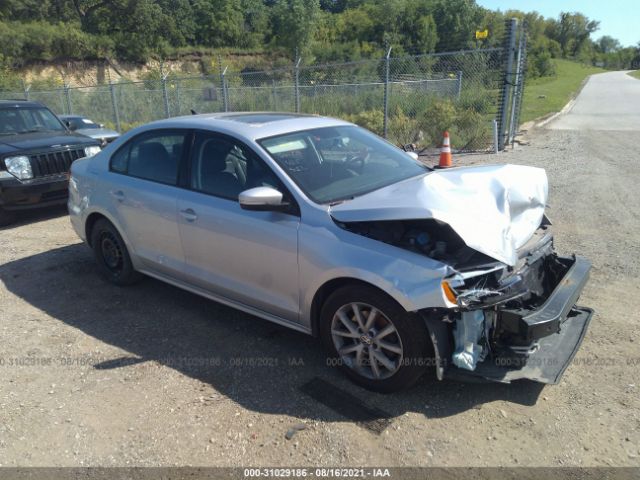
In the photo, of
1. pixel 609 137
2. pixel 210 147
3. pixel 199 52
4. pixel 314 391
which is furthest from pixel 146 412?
pixel 199 52

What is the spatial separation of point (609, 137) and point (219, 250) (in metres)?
13.0

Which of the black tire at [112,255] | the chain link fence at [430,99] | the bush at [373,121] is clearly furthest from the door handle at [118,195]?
the bush at [373,121]

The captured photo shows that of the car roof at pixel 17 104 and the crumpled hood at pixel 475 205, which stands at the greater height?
the car roof at pixel 17 104

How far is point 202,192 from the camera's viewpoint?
12.8 feet

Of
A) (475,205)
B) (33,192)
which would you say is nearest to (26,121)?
(33,192)

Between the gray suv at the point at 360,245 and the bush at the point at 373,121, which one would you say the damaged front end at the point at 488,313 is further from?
the bush at the point at 373,121

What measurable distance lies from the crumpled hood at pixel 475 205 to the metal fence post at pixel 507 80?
8.06m

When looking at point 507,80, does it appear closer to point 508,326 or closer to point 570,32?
point 508,326

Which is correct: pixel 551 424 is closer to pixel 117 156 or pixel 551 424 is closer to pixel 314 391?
pixel 314 391

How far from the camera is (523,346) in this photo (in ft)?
9.65

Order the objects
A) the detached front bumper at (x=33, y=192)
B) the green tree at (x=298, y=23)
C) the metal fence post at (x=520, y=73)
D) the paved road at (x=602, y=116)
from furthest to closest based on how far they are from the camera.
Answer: the green tree at (x=298, y=23) → the paved road at (x=602, y=116) → the metal fence post at (x=520, y=73) → the detached front bumper at (x=33, y=192)

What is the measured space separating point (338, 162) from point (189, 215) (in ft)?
4.14

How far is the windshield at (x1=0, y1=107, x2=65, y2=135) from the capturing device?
798cm

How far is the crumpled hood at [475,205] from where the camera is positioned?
2891mm
